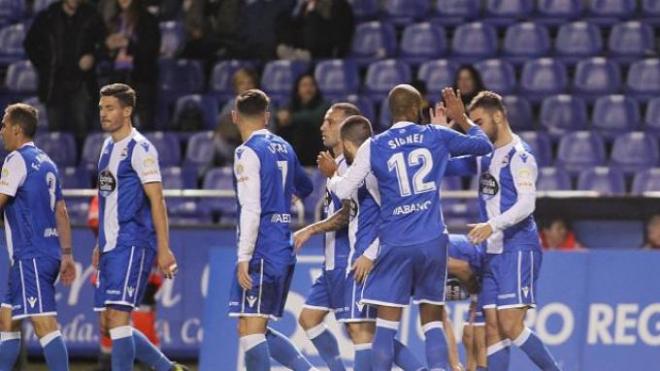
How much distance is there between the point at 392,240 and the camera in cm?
1086

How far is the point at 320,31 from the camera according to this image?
709 inches

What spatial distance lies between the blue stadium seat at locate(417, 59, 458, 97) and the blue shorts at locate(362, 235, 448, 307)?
22.0 feet

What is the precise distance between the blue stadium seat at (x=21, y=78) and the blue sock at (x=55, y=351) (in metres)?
7.95

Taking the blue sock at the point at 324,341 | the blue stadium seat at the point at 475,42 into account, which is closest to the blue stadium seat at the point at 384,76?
the blue stadium seat at the point at 475,42

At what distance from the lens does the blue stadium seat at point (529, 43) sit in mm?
17906

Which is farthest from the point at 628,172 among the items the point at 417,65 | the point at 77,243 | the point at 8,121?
the point at 8,121

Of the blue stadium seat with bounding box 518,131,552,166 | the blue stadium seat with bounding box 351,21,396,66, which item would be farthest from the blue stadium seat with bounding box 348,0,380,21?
the blue stadium seat with bounding box 518,131,552,166

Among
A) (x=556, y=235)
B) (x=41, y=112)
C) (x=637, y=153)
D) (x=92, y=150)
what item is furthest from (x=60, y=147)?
(x=637, y=153)

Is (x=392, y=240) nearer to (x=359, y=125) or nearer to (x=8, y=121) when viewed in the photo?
(x=359, y=125)

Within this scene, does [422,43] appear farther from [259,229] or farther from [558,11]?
[259,229]

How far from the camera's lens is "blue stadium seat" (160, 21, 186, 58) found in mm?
19062

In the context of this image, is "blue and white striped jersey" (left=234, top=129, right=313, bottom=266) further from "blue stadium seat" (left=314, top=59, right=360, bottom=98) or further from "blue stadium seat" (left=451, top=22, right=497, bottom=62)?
"blue stadium seat" (left=451, top=22, right=497, bottom=62)

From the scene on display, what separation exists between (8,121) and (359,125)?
2.41 meters

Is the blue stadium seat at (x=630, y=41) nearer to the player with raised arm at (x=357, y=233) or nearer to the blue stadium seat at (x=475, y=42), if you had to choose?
the blue stadium seat at (x=475, y=42)
